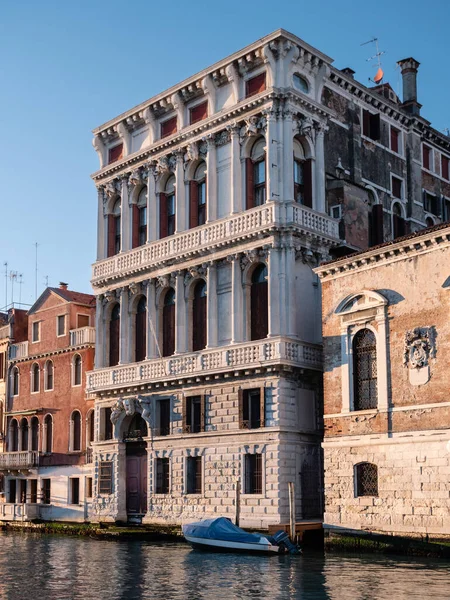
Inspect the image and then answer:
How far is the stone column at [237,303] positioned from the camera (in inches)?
1227

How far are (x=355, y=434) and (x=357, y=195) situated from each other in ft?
33.5

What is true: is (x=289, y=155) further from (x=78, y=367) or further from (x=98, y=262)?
(x=78, y=367)

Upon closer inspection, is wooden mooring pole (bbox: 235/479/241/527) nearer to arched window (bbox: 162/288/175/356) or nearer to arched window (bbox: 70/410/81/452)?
Answer: arched window (bbox: 162/288/175/356)

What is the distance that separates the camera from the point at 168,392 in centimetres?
3347

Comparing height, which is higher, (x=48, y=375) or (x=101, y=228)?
(x=101, y=228)

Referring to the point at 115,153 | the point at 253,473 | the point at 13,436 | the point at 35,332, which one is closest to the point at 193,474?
the point at 253,473

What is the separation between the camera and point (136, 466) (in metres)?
35.0

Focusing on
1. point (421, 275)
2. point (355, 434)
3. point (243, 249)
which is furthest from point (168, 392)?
point (421, 275)

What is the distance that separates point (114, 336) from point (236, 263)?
781cm

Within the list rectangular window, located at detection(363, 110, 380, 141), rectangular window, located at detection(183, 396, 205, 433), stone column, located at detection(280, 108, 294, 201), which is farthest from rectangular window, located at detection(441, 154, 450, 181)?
rectangular window, located at detection(183, 396, 205, 433)

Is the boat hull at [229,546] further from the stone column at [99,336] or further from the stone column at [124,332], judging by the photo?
the stone column at [99,336]

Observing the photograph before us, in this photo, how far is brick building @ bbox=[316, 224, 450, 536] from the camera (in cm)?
2444

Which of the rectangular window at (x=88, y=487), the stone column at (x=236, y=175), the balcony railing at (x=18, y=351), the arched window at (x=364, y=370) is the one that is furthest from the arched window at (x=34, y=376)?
the arched window at (x=364, y=370)

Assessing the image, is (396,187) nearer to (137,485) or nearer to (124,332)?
(124,332)
